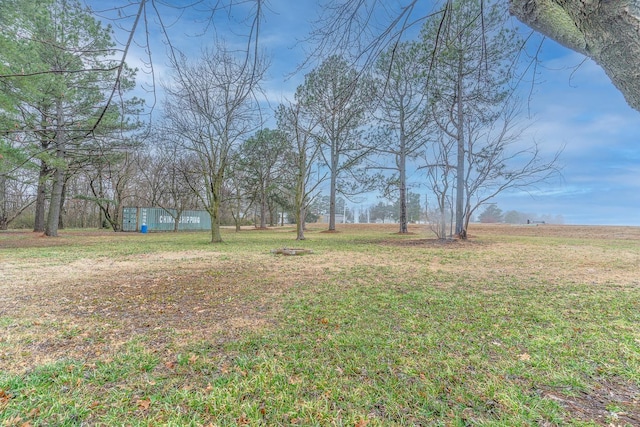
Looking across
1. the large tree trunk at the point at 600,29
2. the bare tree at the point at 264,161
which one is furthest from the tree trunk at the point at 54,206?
the large tree trunk at the point at 600,29

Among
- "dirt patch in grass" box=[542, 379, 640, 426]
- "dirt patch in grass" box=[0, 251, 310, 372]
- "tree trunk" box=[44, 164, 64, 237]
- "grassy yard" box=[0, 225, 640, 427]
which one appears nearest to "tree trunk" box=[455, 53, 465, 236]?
"grassy yard" box=[0, 225, 640, 427]

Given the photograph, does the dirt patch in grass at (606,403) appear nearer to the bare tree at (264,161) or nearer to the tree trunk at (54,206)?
the tree trunk at (54,206)

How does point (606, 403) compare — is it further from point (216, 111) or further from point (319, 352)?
point (216, 111)

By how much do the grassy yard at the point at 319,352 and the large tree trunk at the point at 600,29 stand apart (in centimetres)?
167

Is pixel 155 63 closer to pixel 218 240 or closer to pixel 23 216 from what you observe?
pixel 218 240

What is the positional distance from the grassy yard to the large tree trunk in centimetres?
167

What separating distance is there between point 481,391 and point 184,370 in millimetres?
1930

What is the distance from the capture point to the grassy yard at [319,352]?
5.14ft

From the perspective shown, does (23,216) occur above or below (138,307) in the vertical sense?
above

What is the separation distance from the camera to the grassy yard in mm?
1567

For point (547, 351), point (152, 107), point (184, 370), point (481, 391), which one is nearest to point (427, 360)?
point (481, 391)

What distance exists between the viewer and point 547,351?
7.29 ft

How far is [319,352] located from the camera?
7.18 feet

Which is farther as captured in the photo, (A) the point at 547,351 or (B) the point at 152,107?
(A) the point at 547,351
